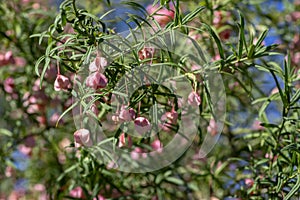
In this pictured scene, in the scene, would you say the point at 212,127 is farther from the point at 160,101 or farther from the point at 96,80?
the point at 96,80

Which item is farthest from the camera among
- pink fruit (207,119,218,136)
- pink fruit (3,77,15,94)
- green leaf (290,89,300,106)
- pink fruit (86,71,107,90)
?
pink fruit (3,77,15,94)

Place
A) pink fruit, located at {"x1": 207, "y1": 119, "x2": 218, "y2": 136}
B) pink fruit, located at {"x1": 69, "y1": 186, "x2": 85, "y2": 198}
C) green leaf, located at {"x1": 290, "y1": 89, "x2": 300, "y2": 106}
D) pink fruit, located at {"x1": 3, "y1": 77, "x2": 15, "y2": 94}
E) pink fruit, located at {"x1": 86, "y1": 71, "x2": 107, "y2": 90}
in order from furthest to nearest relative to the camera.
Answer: pink fruit, located at {"x1": 3, "y1": 77, "x2": 15, "y2": 94} < pink fruit, located at {"x1": 69, "y1": 186, "x2": 85, "y2": 198} < pink fruit, located at {"x1": 207, "y1": 119, "x2": 218, "y2": 136} < green leaf, located at {"x1": 290, "y1": 89, "x2": 300, "y2": 106} < pink fruit, located at {"x1": 86, "y1": 71, "x2": 107, "y2": 90}

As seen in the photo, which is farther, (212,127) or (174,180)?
(174,180)

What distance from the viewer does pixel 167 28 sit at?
1016mm

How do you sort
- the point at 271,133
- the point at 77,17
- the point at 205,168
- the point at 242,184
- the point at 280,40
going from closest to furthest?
the point at 77,17 < the point at 271,133 < the point at 242,184 < the point at 205,168 < the point at 280,40

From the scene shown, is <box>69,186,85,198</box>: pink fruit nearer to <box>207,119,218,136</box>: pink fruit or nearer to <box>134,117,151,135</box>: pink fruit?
<box>207,119,218,136</box>: pink fruit

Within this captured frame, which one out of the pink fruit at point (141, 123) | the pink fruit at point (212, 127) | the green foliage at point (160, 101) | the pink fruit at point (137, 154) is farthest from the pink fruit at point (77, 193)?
the pink fruit at point (141, 123)

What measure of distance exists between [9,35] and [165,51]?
2.43ft

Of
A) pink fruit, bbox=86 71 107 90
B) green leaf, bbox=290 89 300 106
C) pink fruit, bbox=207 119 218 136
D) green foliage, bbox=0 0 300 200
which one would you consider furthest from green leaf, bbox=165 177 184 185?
pink fruit, bbox=86 71 107 90

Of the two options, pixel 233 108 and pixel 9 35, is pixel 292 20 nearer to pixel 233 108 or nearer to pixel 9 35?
pixel 233 108

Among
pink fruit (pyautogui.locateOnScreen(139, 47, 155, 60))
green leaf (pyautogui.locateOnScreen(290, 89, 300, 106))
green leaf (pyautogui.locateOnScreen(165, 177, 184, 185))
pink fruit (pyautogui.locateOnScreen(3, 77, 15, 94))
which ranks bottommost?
green leaf (pyautogui.locateOnScreen(165, 177, 184, 185))

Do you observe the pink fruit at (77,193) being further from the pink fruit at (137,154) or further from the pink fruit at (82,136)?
the pink fruit at (82,136)

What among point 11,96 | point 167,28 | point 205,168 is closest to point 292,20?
point 205,168

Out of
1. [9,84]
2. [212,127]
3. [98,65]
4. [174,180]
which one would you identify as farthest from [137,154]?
Answer: [98,65]
